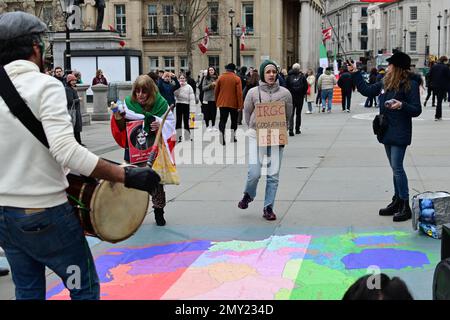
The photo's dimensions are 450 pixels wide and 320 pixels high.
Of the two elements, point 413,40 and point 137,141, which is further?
point 413,40

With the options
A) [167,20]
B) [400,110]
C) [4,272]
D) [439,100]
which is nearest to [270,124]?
[400,110]

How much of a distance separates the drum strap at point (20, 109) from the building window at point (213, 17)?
57.1 metres

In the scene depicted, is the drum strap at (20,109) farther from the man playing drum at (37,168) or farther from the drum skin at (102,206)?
the drum skin at (102,206)

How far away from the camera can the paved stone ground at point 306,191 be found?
7008mm

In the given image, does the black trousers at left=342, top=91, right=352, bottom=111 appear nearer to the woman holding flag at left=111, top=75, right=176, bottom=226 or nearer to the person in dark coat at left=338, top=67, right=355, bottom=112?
the person in dark coat at left=338, top=67, right=355, bottom=112

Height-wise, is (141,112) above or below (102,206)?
above

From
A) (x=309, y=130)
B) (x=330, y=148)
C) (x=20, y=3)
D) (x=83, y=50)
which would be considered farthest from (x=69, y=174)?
(x=20, y=3)

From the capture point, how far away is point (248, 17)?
59438 mm

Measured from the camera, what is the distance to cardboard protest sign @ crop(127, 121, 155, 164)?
7.04 metres

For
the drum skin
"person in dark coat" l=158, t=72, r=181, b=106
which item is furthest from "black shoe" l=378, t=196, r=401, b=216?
"person in dark coat" l=158, t=72, r=181, b=106

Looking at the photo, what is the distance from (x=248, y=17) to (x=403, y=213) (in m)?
53.9

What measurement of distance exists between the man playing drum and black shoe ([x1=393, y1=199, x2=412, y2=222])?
15.9 feet

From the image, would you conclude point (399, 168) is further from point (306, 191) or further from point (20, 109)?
point (20, 109)

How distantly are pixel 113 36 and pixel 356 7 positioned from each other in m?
118
